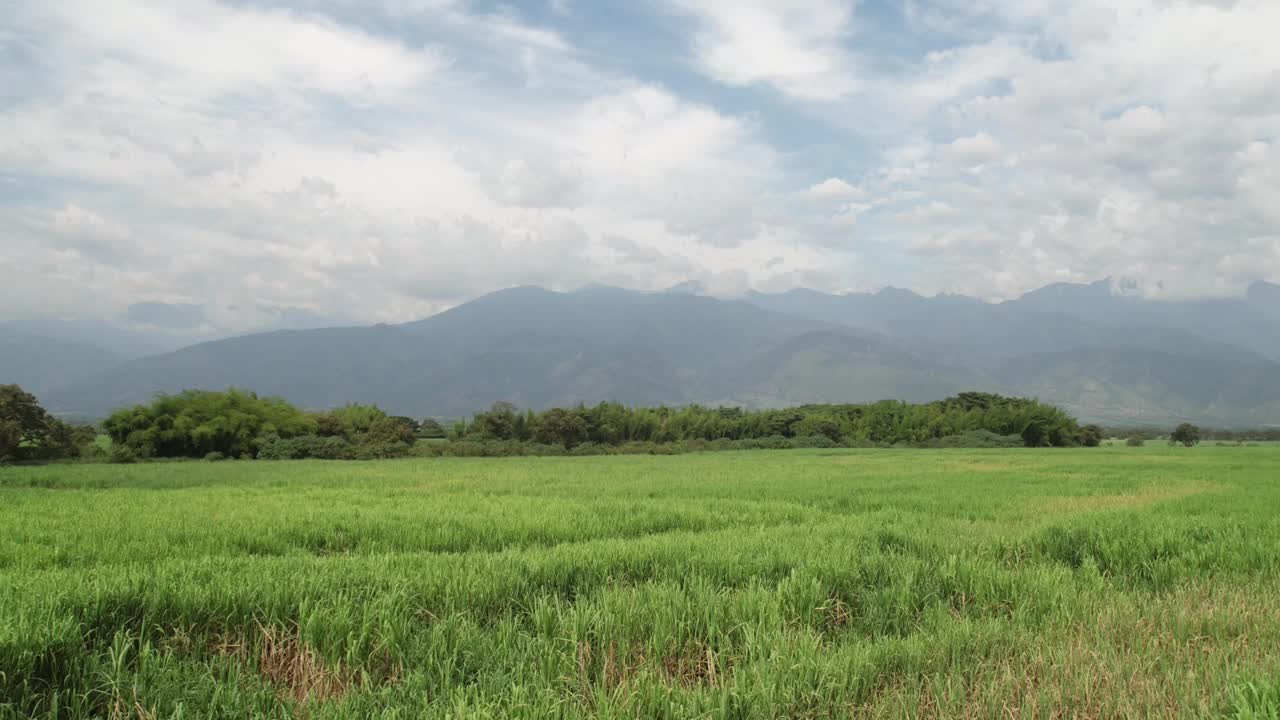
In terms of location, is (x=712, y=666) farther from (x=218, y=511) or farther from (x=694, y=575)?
(x=218, y=511)

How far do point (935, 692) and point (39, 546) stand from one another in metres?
9.26

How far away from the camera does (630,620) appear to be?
4.83 m

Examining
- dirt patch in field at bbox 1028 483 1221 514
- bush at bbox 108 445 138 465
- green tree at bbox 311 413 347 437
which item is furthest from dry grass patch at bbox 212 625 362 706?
green tree at bbox 311 413 347 437

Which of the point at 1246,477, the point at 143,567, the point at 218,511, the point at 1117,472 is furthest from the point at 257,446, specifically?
the point at 1246,477

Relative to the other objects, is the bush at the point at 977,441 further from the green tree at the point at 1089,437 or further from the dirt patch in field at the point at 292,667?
the dirt patch in field at the point at 292,667

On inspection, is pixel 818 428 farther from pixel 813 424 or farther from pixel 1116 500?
pixel 1116 500

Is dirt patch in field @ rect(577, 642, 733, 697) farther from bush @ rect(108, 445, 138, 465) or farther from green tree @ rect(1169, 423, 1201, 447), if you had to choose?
→ green tree @ rect(1169, 423, 1201, 447)

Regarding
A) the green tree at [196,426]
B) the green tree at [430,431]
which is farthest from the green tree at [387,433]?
the green tree at [430,431]

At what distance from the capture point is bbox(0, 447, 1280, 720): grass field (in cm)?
369

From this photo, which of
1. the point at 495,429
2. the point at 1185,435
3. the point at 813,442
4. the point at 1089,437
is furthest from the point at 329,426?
the point at 1185,435

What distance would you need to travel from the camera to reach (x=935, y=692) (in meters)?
3.90

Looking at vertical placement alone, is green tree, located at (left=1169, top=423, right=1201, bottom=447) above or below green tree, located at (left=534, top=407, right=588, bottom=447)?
below

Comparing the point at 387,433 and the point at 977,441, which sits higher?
the point at 387,433

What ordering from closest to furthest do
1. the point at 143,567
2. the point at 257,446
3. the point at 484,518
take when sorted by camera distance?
the point at 143,567, the point at 484,518, the point at 257,446
